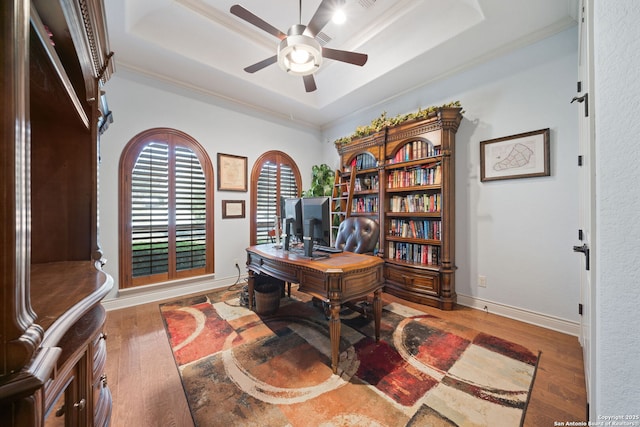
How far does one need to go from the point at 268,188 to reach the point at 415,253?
2.66 metres

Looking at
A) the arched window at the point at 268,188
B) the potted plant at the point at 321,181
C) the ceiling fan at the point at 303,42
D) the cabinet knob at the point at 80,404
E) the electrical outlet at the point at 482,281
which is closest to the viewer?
the cabinet knob at the point at 80,404

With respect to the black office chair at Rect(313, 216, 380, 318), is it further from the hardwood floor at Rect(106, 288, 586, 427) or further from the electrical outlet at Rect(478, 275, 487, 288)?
the electrical outlet at Rect(478, 275, 487, 288)

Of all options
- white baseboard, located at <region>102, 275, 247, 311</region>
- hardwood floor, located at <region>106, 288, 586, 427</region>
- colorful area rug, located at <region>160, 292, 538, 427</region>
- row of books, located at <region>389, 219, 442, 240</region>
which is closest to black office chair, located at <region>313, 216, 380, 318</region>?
colorful area rug, located at <region>160, 292, 538, 427</region>

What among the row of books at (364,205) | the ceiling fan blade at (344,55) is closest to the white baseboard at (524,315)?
the row of books at (364,205)

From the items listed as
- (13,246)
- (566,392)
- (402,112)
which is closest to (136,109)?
(13,246)

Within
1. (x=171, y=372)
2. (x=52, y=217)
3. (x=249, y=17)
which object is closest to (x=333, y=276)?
(x=171, y=372)

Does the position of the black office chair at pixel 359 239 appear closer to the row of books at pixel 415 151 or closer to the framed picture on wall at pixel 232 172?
the row of books at pixel 415 151

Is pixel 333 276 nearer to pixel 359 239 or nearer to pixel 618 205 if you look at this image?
pixel 359 239

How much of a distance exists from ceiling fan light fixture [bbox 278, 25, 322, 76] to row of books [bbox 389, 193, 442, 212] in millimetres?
2052

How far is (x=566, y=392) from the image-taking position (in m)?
1.53

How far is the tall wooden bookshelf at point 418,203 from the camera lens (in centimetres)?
285

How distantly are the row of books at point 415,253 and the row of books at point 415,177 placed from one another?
2.75 feet

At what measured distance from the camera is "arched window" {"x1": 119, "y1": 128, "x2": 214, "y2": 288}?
2943 mm

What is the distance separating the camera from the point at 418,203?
125 inches
